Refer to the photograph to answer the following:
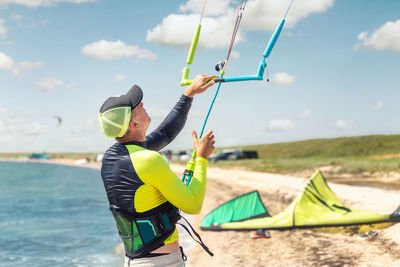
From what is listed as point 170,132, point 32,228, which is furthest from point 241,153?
point 170,132

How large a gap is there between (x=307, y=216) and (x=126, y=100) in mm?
8469

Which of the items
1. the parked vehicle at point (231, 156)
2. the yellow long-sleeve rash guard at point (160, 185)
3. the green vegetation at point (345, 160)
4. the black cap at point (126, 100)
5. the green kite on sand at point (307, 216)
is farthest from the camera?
the parked vehicle at point (231, 156)

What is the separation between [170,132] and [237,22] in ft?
3.16

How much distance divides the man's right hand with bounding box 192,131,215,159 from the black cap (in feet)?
1.50

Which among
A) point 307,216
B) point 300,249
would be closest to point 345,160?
point 307,216

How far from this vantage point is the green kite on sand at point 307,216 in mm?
9122

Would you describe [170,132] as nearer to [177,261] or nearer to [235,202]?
[177,261]

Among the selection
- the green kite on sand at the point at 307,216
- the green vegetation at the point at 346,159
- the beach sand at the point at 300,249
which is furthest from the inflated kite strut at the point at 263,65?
the green vegetation at the point at 346,159

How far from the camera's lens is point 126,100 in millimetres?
2252

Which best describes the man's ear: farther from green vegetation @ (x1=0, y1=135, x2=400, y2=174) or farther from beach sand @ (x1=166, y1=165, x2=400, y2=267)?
green vegetation @ (x1=0, y1=135, x2=400, y2=174)

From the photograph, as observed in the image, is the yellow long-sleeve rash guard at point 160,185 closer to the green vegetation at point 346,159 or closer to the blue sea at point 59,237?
the blue sea at point 59,237

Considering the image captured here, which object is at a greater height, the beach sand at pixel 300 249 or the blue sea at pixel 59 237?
the beach sand at pixel 300 249

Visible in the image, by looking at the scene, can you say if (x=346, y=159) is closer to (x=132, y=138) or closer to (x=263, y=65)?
(x=263, y=65)

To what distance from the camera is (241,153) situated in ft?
212
